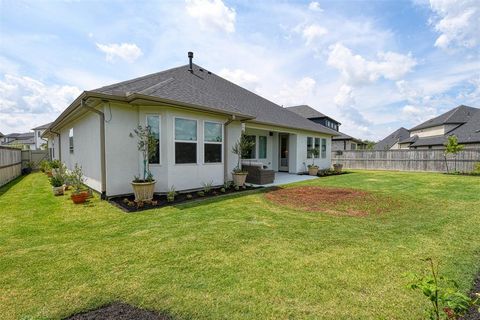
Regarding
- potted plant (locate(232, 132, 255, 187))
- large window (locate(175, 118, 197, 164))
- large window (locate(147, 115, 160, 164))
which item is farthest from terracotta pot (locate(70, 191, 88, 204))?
potted plant (locate(232, 132, 255, 187))

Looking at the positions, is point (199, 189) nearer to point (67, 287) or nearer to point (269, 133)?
point (67, 287)

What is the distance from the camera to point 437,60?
1269cm

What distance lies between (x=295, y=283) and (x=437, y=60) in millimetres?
15797

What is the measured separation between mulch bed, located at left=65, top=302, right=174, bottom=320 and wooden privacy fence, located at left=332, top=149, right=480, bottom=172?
22.4 metres

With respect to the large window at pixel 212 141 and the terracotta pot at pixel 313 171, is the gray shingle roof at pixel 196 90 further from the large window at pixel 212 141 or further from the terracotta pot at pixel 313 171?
the terracotta pot at pixel 313 171

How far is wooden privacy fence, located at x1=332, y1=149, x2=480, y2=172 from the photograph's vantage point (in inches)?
664

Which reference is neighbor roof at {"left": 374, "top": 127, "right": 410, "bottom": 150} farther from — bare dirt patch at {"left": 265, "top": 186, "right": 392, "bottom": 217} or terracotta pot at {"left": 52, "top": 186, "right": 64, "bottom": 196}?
terracotta pot at {"left": 52, "top": 186, "right": 64, "bottom": 196}

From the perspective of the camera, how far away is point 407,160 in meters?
19.4

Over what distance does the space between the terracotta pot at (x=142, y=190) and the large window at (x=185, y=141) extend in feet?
4.31

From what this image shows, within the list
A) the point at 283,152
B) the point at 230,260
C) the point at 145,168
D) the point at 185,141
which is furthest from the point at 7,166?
the point at 283,152

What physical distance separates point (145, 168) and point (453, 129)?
36040 mm

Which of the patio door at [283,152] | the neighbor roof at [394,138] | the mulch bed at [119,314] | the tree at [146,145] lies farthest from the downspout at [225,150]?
the neighbor roof at [394,138]

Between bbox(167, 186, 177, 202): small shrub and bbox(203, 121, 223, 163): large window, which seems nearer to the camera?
bbox(167, 186, 177, 202): small shrub

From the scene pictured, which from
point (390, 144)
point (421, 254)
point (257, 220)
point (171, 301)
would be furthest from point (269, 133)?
point (390, 144)
